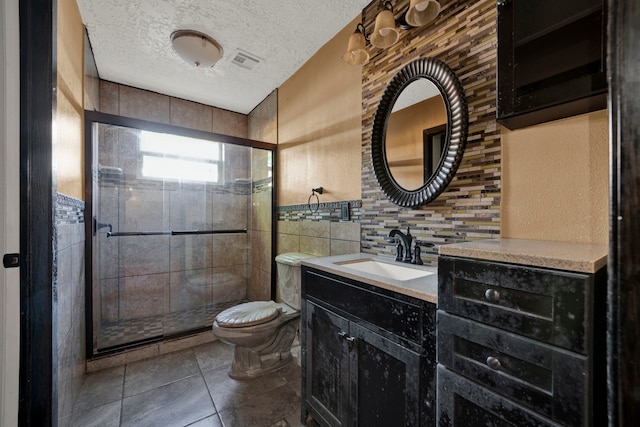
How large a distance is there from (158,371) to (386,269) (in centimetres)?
189

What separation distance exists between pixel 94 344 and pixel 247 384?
1280 mm

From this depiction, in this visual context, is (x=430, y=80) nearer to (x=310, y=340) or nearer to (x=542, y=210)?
(x=542, y=210)

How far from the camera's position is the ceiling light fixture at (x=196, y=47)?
6.26 ft

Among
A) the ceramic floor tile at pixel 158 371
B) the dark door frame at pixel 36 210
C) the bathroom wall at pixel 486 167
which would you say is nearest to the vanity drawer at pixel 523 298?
the bathroom wall at pixel 486 167

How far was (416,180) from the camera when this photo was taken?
138 centimetres

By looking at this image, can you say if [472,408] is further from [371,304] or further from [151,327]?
[151,327]

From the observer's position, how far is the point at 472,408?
74 cm

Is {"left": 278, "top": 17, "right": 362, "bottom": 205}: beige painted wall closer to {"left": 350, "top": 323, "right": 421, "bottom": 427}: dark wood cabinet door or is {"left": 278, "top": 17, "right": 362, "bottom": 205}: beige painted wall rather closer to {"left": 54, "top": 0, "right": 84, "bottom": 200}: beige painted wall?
{"left": 350, "top": 323, "right": 421, "bottom": 427}: dark wood cabinet door

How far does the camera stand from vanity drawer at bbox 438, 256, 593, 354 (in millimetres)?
574

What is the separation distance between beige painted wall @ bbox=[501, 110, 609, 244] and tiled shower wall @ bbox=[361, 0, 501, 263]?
0.18 ft

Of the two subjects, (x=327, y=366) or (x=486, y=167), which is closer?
(x=486, y=167)

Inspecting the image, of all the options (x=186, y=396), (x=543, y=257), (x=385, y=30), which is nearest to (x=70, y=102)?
(x=385, y=30)

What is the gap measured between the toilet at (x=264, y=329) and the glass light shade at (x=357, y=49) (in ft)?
4.51

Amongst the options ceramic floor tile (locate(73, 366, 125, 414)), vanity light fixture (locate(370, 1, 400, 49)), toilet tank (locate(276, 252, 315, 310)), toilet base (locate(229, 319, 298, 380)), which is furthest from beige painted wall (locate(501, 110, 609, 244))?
ceramic floor tile (locate(73, 366, 125, 414))
